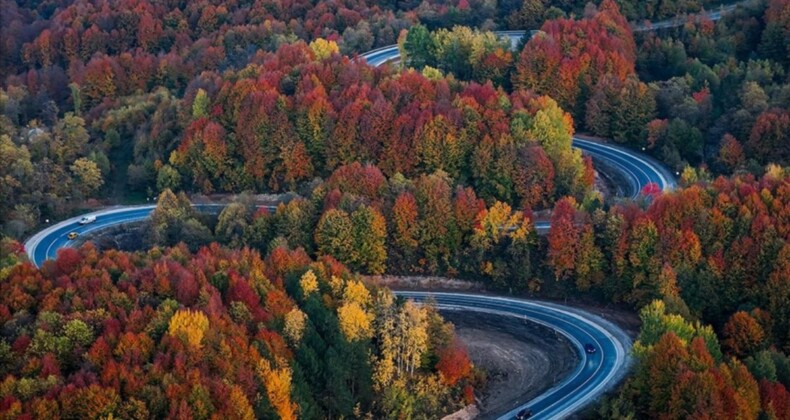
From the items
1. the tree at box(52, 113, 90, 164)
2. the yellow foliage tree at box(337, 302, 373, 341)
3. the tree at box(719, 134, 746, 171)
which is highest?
the tree at box(52, 113, 90, 164)

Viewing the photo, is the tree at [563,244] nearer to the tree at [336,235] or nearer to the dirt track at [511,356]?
the dirt track at [511,356]

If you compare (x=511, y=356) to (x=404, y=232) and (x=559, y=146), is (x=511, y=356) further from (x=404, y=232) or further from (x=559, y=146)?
(x=559, y=146)

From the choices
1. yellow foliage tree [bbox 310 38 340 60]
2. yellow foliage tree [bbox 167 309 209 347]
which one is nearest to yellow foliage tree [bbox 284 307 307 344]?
yellow foliage tree [bbox 167 309 209 347]

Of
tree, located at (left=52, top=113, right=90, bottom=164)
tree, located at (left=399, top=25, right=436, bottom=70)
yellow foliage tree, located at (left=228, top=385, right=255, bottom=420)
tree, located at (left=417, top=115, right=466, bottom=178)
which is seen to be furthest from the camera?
tree, located at (left=399, top=25, right=436, bottom=70)

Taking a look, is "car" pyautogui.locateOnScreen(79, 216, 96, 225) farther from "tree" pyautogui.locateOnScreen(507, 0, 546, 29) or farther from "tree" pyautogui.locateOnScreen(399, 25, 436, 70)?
"tree" pyautogui.locateOnScreen(507, 0, 546, 29)

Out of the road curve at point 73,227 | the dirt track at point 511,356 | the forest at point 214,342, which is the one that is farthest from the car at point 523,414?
the road curve at point 73,227

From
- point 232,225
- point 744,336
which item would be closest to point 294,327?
point 232,225
